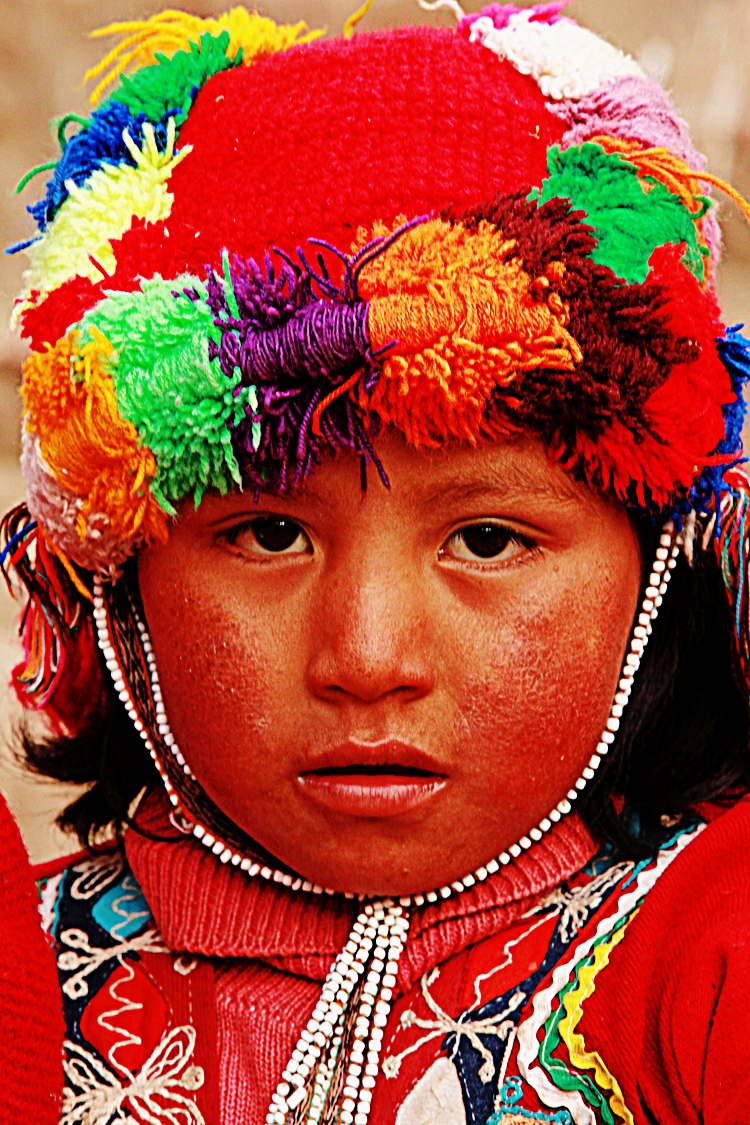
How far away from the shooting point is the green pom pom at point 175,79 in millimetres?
1268

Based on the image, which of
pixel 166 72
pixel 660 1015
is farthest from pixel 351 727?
pixel 166 72

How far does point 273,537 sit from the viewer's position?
3.85 ft

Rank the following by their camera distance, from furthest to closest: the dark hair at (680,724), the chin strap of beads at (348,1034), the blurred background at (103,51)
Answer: the blurred background at (103,51)
the dark hair at (680,724)
the chin strap of beads at (348,1034)

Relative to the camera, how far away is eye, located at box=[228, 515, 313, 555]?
1.17 m

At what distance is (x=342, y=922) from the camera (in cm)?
126

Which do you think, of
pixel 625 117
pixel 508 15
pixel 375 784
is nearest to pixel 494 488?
pixel 375 784

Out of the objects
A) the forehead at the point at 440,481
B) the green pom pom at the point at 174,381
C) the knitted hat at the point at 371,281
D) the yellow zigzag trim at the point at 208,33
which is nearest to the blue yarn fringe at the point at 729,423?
the knitted hat at the point at 371,281

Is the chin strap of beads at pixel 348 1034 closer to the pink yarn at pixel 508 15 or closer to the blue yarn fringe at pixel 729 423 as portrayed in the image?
the blue yarn fringe at pixel 729 423

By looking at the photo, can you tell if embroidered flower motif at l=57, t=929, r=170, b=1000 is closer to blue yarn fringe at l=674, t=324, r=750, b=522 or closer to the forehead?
the forehead

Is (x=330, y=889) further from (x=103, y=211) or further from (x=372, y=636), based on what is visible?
(x=103, y=211)

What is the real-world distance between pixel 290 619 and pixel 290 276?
0.27m

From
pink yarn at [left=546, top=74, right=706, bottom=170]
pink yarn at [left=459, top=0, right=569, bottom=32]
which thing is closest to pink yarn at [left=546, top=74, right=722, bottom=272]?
pink yarn at [left=546, top=74, right=706, bottom=170]

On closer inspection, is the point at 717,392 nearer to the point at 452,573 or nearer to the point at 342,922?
the point at 452,573

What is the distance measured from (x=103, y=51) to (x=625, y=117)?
1359mm
